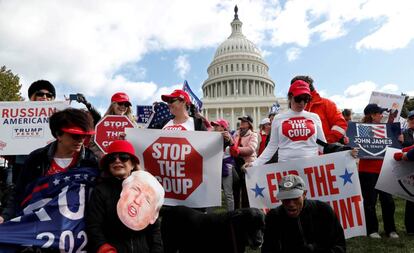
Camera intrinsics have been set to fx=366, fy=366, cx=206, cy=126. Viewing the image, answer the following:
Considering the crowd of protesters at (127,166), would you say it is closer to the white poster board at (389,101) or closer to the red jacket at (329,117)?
the red jacket at (329,117)

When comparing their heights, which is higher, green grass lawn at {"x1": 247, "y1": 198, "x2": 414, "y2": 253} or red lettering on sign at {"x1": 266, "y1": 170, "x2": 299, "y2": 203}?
red lettering on sign at {"x1": 266, "y1": 170, "x2": 299, "y2": 203}

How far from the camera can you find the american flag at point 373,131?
5.44 m

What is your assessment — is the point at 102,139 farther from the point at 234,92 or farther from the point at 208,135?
the point at 234,92

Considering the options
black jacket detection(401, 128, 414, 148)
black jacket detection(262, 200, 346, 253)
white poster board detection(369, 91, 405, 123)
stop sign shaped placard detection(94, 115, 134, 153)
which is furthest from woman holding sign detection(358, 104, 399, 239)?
stop sign shaped placard detection(94, 115, 134, 153)

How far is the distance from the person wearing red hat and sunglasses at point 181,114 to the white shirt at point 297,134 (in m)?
0.85

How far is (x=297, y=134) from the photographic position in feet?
13.0

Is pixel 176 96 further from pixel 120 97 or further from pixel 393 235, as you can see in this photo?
pixel 393 235

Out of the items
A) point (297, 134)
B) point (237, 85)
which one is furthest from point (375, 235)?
point (237, 85)

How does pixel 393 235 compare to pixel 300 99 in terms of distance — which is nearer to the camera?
pixel 300 99

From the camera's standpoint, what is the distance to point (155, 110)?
5.53 meters

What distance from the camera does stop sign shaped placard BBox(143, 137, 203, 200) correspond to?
12.1ft

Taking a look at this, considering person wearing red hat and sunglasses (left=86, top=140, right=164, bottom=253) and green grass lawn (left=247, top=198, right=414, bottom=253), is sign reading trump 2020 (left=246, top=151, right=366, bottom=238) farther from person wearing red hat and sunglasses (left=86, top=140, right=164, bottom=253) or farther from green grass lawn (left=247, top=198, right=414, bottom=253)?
person wearing red hat and sunglasses (left=86, top=140, right=164, bottom=253)

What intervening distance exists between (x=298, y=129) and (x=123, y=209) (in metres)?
2.25

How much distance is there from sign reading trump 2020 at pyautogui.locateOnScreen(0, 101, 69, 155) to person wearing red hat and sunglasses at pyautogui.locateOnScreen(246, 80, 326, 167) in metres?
3.08
